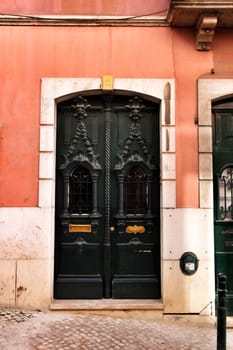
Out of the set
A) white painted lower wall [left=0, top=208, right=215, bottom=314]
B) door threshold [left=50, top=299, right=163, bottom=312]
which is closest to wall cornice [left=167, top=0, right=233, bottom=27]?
white painted lower wall [left=0, top=208, right=215, bottom=314]

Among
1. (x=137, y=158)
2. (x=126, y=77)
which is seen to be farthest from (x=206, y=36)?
(x=137, y=158)

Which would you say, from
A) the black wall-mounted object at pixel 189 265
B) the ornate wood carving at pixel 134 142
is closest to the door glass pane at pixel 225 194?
the black wall-mounted object at pixel 189 265

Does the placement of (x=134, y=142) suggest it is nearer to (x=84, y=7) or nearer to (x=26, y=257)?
(x=84, y=7)

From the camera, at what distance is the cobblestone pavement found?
4906 millimetres

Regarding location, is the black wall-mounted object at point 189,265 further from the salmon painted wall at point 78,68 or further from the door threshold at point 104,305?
the salmon painted wall at point 78,68

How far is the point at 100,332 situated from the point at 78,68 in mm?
3836

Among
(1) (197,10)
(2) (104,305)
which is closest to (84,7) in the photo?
(1) (197,10)

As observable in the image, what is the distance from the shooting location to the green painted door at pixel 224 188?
619 cm

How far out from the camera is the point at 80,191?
6.41 metres

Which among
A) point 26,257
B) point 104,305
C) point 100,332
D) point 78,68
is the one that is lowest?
point 100,332

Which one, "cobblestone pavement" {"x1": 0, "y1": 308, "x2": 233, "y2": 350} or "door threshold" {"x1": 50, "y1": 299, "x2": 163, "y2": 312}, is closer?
"cobblestone pavement" {"x1": 0, "y1": 308, "x2": 233, "y2": 350}

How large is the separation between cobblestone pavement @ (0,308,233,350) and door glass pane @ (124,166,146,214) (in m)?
1.62

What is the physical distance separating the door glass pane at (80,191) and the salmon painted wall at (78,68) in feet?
2.01

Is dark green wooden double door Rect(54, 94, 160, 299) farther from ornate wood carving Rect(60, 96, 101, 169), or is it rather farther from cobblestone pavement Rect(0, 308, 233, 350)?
cobblestone pavement Rect(0, 308, 233, 350)
